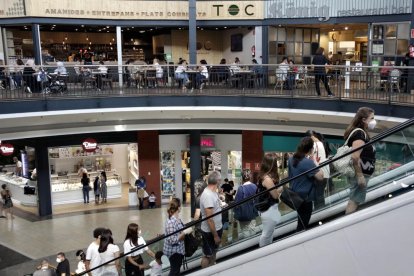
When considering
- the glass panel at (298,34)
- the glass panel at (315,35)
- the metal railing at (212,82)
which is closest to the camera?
the metal railing at (212,82)

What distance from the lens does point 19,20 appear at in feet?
58.8

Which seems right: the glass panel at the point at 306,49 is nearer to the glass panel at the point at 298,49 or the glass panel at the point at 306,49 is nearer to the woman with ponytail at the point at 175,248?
the glass panel at the point at 298,49

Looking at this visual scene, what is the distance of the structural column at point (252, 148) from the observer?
18281 millimetres

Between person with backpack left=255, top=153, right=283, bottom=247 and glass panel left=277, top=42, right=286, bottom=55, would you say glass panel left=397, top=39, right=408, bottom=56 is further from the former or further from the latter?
person with backpack left=255, top=153, right=283, bottom=247

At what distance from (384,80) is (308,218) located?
27.1 feet

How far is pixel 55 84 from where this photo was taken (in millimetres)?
14109

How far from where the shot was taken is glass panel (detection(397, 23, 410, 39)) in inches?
651

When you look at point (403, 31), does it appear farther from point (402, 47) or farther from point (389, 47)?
point (389, 47)

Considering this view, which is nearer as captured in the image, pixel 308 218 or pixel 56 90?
pixel 308 218

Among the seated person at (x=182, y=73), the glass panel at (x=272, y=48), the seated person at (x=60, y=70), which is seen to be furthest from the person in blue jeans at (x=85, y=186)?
the glass panel at (x=272, y=48)

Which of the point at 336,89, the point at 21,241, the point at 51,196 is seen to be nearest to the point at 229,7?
the point at 336,89

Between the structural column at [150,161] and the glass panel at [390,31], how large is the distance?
31.4 ft

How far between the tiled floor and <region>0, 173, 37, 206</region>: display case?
3.33 feet

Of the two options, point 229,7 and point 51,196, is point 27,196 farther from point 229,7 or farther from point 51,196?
point 229,7
